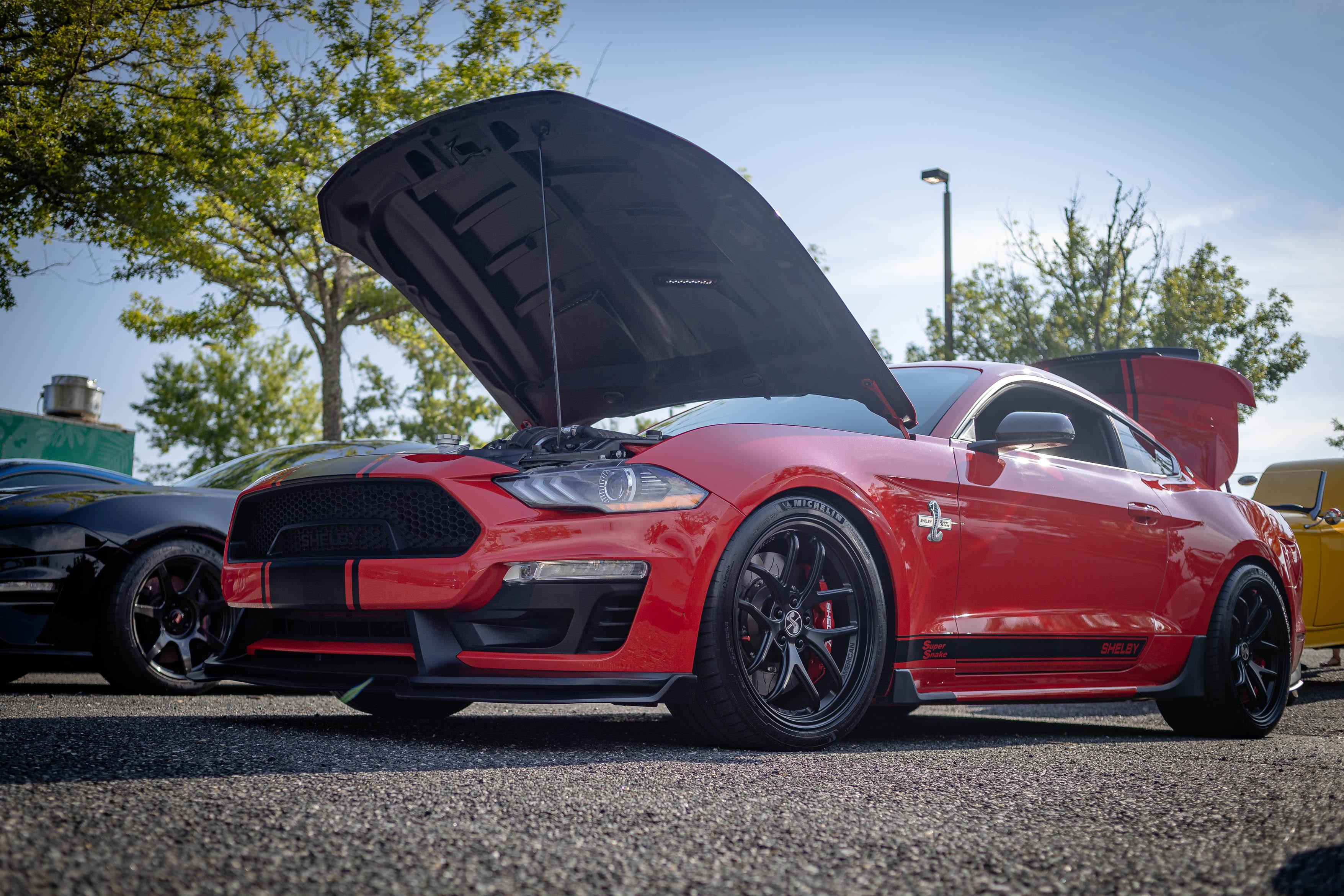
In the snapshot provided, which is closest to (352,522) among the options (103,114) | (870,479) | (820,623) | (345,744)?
(345,744)

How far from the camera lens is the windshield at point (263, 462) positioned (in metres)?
6.25

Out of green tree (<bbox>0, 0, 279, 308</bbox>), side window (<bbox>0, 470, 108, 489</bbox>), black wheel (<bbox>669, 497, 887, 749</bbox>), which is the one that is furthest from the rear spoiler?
green tree (<bbox>0, 0, 279, 308</bbox>)

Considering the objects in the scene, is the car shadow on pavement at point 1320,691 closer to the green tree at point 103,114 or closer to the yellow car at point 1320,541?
the yellow car at point 1320,541

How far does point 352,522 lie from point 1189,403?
545cm

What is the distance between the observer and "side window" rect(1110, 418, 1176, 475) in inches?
199

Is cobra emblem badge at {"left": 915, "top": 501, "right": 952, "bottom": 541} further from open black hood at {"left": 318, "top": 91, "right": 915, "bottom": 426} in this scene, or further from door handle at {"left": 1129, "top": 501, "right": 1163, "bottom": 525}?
door handle at {"left": 1129, "top": 501, "right": 1163, "bottom": 525}

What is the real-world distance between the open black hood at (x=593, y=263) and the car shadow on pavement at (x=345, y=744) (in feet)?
4.73

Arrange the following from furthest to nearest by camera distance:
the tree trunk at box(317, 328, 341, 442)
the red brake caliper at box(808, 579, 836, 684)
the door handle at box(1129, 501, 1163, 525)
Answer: the tree trunk at box(317, 328, 341, 442)
the door handle at box(1129, 501, 1163, 525)
the red brake caliper at box(808, 579, 836, 684)

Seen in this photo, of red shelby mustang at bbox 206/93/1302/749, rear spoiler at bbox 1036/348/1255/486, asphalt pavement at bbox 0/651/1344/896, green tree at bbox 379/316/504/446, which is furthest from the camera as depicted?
green tree at bbox 379/316/504/446

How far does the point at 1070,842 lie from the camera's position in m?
2.01

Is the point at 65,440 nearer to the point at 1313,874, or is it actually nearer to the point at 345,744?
the point at 345,744

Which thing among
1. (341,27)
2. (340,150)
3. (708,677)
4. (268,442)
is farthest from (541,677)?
(268,442)

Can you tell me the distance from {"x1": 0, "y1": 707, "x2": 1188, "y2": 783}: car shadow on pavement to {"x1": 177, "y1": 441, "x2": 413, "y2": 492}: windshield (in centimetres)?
243

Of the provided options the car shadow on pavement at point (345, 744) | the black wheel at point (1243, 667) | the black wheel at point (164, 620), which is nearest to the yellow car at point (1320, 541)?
the black wheel at point (1243, 667)
